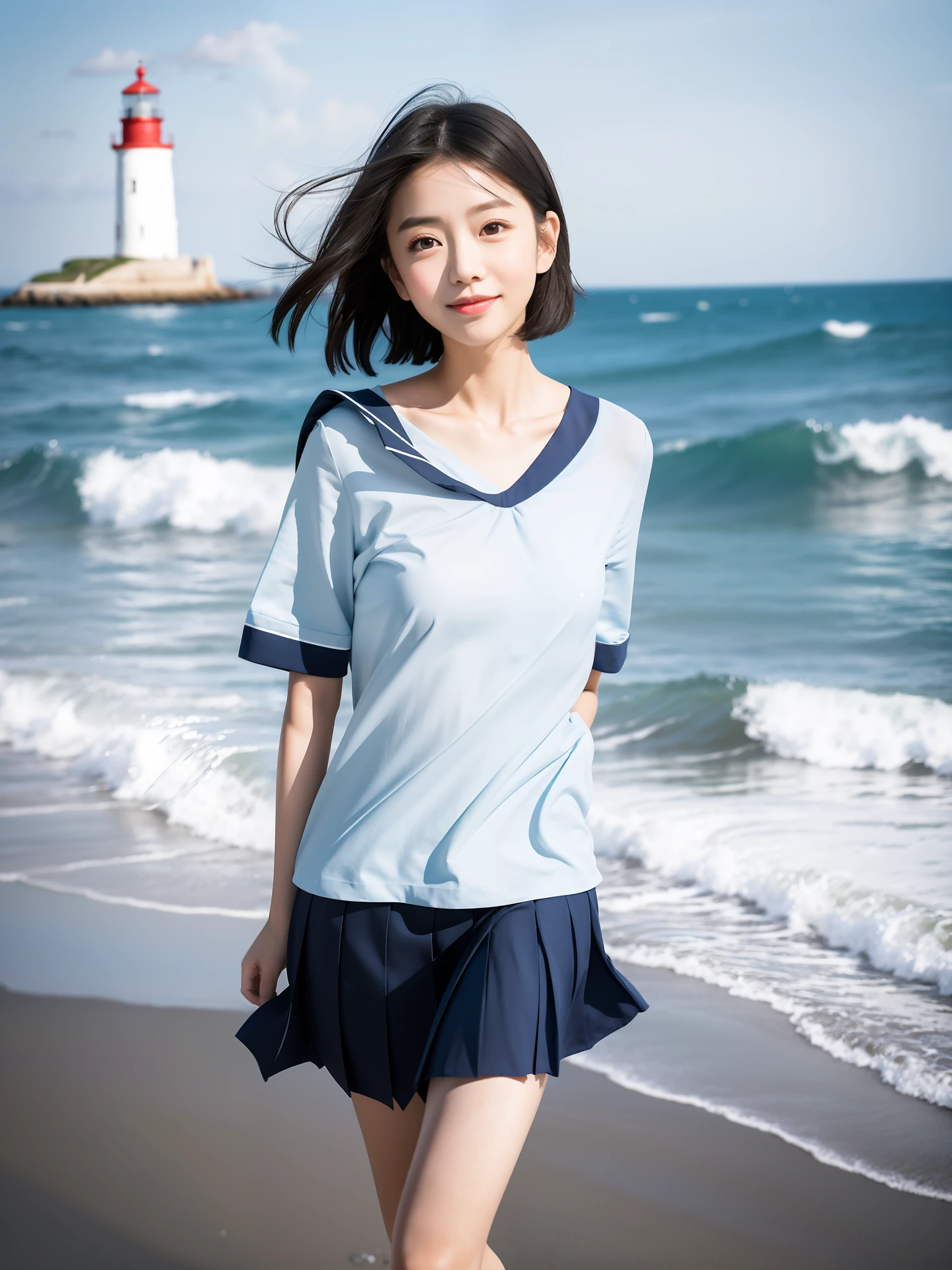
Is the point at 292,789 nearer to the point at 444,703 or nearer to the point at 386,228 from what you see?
the point at 444,703

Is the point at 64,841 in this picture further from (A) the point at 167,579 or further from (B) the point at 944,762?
(A) the point at 167,579

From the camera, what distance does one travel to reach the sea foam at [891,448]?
1300cm

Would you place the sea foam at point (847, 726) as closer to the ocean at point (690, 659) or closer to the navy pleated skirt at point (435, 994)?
the ocean at point (690, 659)

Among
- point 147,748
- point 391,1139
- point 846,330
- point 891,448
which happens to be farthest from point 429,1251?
point 846,330

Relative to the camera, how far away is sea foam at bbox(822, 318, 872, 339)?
18.9m

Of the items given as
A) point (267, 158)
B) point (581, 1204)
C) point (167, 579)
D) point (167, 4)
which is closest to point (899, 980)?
point (581, 1204)

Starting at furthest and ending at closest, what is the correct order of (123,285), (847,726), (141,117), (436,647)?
(123,285)
(141,117)
(847,726)
(436,647)

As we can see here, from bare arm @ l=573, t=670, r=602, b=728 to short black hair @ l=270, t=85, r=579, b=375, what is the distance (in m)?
0.49

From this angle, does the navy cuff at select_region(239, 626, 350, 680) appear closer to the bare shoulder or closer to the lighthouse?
the bare shoulder

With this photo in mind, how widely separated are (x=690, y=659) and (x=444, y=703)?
640cm

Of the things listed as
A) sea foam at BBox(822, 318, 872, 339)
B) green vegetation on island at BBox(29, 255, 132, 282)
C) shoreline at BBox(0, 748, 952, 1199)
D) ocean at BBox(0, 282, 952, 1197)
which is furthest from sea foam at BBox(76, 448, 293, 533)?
sea foam at BBox(822, 318, 872, 339)

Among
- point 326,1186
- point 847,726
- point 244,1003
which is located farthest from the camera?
point 847,726

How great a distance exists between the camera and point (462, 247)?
1.59m

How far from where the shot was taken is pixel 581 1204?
2.54 m
